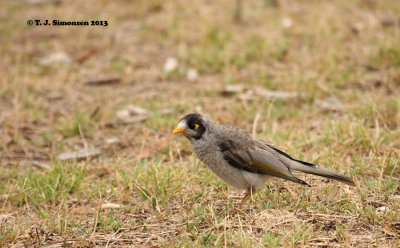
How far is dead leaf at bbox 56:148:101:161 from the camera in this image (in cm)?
654

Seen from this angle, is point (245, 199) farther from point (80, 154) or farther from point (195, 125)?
point (80, 154)

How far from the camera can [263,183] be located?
516 cm

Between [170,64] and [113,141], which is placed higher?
[170,64]

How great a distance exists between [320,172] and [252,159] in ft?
2.22

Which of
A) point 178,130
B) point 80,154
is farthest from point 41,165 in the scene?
point 178,130

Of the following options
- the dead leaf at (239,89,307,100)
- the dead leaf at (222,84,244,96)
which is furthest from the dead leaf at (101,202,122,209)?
the dead leaf at (222,84,244,96)

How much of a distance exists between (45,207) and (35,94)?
3.70 metres

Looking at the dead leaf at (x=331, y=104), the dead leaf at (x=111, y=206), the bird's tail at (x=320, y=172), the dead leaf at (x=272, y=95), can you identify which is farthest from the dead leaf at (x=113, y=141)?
the dead leaf at (x=331, y=104)

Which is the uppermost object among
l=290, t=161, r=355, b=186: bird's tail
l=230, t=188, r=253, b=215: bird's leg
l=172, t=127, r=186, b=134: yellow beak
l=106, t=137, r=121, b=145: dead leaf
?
l=172, t=127, r=186, b=134: yellow beak

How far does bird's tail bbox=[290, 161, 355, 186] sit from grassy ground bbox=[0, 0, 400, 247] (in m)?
0.21

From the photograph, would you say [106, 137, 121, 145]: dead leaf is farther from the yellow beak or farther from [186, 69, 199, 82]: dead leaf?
[186, 69, 199, 82]: dead leaf

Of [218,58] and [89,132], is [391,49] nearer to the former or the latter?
[218,58]

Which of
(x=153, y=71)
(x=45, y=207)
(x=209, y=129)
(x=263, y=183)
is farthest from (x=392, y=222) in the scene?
(x=153, y=71)

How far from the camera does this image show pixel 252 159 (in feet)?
16.6
